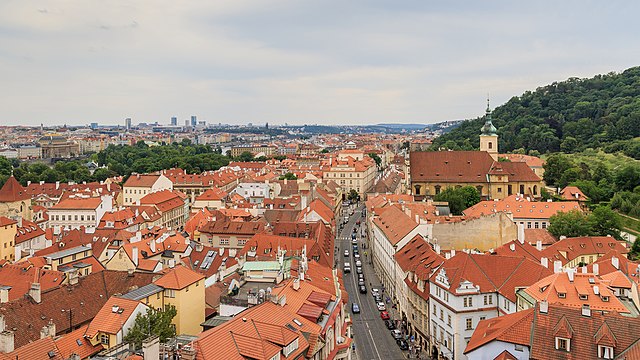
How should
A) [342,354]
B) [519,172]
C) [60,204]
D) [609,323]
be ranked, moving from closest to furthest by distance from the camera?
[609,323] → [342,354] → [60,204] → [519,172]

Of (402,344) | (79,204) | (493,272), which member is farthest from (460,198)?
(79,204)

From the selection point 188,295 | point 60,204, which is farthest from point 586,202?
point 60,204

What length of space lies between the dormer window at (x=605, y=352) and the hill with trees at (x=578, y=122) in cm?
11035

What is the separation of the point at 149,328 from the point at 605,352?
2113 centimetres

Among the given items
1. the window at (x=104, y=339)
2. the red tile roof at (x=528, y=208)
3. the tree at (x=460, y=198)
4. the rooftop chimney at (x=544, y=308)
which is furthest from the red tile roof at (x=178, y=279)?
the tree at (x=460, y=198)

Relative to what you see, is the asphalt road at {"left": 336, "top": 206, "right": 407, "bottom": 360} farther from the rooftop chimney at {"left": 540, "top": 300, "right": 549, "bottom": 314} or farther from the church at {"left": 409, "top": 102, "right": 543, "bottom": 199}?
the church at {"left": 409, "top": 102, "right": 543, "bottom": 199}

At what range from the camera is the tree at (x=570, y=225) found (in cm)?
6531

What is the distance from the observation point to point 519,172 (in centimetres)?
9900

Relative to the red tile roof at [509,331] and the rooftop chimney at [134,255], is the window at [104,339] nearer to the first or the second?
the rooftop chimney at [134,255]

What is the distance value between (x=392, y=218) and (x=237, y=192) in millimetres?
44623

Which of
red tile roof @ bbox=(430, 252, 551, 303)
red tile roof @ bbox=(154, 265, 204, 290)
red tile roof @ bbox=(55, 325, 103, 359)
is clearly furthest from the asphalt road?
red tile roof @ bbox=(55, 325, 103, 359)

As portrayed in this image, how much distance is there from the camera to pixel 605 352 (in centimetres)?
2706

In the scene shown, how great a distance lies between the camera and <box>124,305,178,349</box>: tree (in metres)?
28.0

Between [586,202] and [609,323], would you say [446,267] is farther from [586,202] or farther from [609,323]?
[586,202]
